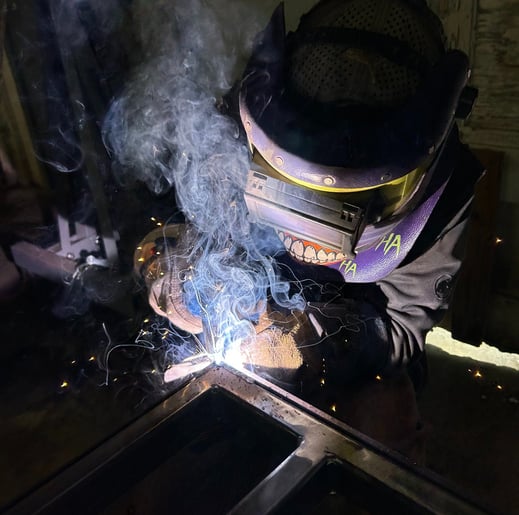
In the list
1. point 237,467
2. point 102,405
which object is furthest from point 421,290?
point 102,405

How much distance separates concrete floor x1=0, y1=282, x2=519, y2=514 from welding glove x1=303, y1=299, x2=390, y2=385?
59 centimetres

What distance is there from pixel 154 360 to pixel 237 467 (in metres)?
2.00

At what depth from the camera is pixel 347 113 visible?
4.91ft

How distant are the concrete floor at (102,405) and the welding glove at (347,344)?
59 centimetres

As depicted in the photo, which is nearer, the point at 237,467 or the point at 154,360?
the point at 237,467

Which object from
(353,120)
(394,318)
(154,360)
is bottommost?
(154,360)

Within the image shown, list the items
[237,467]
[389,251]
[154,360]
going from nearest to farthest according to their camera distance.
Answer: [237,467] → [389,251] → [154,360]

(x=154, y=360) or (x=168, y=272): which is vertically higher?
(x=168, y=272)

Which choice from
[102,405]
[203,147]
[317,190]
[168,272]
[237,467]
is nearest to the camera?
[237,467]

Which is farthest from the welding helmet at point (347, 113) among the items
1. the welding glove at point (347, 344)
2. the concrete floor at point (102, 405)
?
the concrete floor at point (102, 405)

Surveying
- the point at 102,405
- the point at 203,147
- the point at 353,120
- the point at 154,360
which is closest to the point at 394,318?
the point at 353,120

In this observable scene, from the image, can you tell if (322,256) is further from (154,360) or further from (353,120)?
(154,360)

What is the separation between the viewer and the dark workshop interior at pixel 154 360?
1249 mm

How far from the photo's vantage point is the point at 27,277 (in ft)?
12.8
